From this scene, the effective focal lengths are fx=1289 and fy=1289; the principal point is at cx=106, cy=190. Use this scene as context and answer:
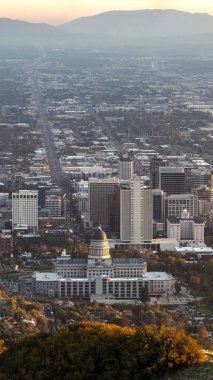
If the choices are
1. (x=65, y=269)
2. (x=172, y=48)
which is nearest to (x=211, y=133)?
(x=65, y=269)

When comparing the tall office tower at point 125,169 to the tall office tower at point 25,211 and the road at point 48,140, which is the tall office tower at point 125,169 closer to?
the road at point 48,140

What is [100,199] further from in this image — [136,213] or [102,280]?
[102,280]

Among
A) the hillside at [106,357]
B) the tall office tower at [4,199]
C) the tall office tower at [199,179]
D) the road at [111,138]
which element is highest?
the hillside at [106,357]

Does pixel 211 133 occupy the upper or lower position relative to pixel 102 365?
lower

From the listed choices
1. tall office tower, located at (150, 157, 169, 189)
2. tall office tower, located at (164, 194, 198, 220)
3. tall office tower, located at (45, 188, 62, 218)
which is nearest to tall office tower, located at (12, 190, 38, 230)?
tall office tower, located at (45, 188, 62, 218)

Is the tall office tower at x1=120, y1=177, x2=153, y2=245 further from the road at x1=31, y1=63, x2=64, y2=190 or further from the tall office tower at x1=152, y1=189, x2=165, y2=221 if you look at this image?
the road at x1=31, y1=63, x2=64, y2=190

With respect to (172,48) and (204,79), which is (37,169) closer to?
(204,79)

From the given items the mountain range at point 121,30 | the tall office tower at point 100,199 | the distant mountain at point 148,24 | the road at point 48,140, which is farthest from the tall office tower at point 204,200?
the distant mountain at point 148,24
